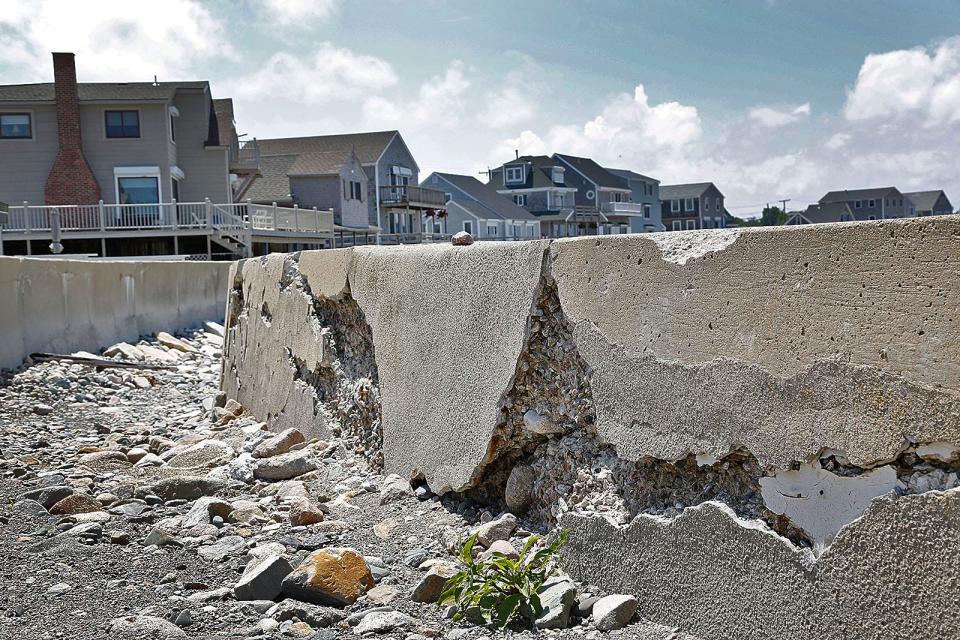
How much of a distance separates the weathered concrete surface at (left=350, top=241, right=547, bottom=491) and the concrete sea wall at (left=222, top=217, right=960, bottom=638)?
1cm

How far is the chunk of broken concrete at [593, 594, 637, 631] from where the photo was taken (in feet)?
11.2

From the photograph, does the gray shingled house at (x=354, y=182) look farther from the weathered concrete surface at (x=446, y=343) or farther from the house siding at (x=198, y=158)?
the weathered concrete surface at (x=446, y=343)

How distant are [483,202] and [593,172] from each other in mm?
16636

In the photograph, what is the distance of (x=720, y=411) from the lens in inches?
126

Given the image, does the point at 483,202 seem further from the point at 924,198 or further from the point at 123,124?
the point at 924,198

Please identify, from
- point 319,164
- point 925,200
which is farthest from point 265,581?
point 925,200

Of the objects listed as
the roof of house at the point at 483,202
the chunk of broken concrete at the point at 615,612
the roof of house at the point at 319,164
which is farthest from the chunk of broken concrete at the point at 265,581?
the roof of house at the point at 483,202

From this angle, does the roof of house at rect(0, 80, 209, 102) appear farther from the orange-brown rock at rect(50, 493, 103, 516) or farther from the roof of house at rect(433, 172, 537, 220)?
the orange-brown rock at rect(50, 493, 103, 516)

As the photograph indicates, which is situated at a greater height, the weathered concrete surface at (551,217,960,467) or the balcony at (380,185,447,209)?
the balcony at (380,185,447,209)

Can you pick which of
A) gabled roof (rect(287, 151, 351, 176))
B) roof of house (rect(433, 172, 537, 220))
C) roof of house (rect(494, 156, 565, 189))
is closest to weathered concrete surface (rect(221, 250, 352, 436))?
gabled roof (rect(287, 151, 351, 176))

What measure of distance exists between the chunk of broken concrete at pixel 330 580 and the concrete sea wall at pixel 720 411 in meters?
0.78

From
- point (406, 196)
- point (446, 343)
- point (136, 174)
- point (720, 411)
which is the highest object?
point (406, 196)

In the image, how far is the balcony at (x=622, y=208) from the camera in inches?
3241

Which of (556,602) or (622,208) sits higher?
(622,208)
